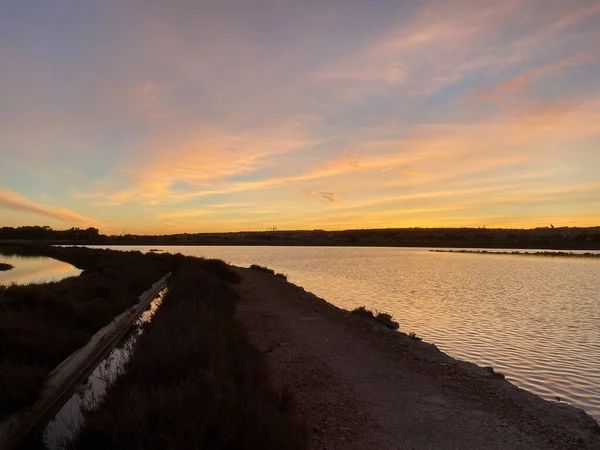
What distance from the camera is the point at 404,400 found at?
809cm

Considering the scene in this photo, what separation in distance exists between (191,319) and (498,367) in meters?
7.29

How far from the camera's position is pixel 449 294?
2630cm

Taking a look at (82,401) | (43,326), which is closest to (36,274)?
(43,326)

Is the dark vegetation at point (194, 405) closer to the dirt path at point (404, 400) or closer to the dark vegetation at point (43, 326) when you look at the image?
the dirt path at point (404, 400)

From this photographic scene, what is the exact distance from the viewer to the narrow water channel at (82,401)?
6.70 meters

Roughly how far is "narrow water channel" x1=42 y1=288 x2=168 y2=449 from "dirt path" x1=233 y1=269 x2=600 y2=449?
3.06m

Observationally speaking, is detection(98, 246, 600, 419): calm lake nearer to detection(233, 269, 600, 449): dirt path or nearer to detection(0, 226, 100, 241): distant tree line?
detection(233, 269, 600, 449): dirt path

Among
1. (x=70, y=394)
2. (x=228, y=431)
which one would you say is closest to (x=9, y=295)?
(x=70, y=394)

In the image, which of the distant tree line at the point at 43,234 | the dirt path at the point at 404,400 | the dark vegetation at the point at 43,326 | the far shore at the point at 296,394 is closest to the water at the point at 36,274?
the dark vegetation at the point at 43,326

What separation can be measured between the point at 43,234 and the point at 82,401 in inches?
7350

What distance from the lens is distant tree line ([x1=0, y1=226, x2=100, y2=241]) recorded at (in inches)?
6609

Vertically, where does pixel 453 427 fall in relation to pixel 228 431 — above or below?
below

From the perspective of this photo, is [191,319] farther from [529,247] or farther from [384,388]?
[529,247]

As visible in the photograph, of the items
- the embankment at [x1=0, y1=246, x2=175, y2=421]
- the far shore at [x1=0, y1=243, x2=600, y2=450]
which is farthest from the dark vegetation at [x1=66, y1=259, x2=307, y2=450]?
the embankment at [x1=0, y1=246, x2=175, y2=421]
